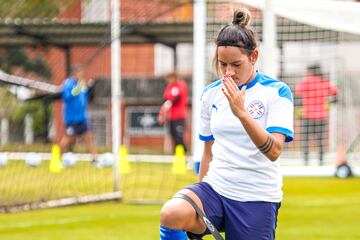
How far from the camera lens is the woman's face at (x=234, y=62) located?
4656 millimetres

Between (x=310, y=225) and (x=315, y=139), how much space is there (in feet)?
20.1

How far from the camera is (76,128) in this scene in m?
17.3

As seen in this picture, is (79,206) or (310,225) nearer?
(310,225)

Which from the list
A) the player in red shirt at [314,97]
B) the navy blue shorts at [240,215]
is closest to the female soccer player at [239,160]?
the navy blue shorts at [240,215]

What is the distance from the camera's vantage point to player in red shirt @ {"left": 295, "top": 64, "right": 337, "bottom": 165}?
1388 centimetres

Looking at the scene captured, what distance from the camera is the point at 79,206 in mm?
10688

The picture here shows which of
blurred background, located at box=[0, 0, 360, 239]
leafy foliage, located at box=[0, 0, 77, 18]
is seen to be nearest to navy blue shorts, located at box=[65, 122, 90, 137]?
blurred background, located at box=[0, 0, 360, 239]

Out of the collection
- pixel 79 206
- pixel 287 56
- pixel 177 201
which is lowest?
pixel 79 206

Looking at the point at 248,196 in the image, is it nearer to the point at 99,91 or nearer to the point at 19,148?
the point at 19,148

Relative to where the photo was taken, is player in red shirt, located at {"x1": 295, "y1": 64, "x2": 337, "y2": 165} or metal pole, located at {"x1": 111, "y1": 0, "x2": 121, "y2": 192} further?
player in red shirt, located at {"x1": 295, "y1": 64, "x2": 337, "y2": 165}

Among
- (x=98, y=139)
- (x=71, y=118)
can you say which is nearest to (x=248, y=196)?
(x=71, y=118)

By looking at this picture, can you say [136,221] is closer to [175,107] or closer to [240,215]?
[240,215]

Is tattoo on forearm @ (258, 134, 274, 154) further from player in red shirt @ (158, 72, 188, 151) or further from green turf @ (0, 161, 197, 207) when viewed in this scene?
player in red shirt @ (158, 72, 188, 151)

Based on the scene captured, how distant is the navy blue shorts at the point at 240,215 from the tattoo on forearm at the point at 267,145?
0.48m
